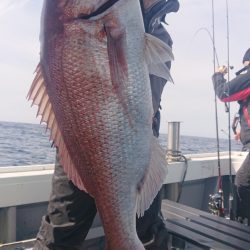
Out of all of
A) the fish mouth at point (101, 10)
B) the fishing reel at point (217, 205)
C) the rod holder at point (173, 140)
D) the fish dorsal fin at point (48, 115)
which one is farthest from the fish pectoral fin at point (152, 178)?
the rod holder at point (173, 140)

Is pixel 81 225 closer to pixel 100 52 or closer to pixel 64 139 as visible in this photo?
pixel 64 139

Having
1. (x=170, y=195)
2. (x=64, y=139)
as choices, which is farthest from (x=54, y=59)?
(x=170, y=195)

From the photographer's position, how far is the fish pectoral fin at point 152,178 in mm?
1564

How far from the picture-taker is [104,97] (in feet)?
4.71

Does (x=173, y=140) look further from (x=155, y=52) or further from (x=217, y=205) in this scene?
(x=155, y=52)

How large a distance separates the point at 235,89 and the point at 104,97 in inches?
137

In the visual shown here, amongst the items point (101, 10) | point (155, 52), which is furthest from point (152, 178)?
point (101, 10)

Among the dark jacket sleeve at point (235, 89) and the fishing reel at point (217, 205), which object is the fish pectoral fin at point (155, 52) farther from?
the dark jacket sleeve at point (235, 89)

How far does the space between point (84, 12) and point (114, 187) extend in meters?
0.66

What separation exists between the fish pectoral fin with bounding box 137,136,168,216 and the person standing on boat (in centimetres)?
278

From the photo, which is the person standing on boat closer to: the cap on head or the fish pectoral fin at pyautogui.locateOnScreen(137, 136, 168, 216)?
the cap on head

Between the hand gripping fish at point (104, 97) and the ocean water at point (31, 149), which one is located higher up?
the hand gripping fish at point (104, 97)

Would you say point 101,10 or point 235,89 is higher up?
point 235,89

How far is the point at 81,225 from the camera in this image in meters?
2.08
